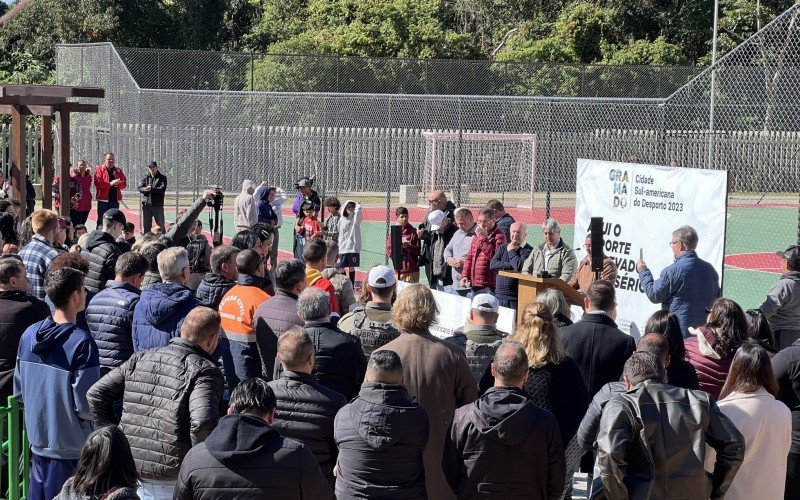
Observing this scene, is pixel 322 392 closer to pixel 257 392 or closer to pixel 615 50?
pixel 257 392

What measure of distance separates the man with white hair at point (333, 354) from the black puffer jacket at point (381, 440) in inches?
35.2

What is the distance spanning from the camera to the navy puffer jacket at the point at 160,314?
22.1 feet

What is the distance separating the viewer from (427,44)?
4116cm

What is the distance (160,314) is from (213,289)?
50.7 inches

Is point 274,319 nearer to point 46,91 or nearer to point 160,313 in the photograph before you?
point 160,313

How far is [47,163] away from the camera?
1534 centimetres

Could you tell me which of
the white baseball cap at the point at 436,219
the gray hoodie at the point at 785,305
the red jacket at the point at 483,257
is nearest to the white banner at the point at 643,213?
the red jacket at the point at 483,257

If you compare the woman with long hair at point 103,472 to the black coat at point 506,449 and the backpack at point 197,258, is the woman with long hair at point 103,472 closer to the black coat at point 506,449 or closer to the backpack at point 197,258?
the black coat at point 506,449

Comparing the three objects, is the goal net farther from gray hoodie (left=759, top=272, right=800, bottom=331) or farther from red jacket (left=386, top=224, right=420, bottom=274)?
gray hoodie (left=759, top=272, right=800, bottom=331)

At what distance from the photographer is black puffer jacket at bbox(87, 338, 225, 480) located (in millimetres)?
5422

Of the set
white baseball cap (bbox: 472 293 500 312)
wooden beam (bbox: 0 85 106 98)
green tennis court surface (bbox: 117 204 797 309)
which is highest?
wooden beam (bbox: 0 85 106 98)

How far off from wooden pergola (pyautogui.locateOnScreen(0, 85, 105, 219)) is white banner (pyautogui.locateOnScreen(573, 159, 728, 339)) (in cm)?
734

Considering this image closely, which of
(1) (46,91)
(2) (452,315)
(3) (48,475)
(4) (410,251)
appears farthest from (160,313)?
→ (1) (46,91)

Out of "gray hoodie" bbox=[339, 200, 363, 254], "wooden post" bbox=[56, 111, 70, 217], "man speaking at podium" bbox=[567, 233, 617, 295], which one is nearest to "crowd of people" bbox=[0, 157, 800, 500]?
"man speaking at podium" bbox=[567, 233, 617, 295]
